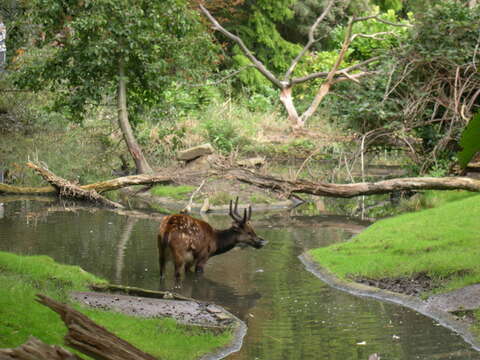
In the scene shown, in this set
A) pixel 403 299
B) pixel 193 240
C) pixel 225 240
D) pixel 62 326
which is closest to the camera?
pixel 62 326

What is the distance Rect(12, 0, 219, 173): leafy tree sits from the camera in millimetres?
23172

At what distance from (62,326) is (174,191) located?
1674 cm

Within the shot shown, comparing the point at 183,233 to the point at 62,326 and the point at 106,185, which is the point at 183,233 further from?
the point at 106,185

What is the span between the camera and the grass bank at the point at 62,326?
8336 millimetres

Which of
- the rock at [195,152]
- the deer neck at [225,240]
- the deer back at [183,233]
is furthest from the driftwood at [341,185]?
the rock at [195,152]

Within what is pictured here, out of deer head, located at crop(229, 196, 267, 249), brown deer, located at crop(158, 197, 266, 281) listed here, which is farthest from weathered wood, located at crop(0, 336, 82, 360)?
deer head, located at crop(229, 196, 267, 249)

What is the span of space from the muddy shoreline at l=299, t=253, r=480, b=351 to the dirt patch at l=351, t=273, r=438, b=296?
0.50 ft

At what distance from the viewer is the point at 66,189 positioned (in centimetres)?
2220

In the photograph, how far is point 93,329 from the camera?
4.36 m

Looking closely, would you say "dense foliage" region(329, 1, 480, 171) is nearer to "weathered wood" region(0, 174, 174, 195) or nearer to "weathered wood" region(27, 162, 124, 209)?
"weathered wood" region(0, 174, 174, 195)

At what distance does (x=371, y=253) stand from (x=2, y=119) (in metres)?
13.5

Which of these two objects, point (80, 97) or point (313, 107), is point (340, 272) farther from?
point (313, 107)

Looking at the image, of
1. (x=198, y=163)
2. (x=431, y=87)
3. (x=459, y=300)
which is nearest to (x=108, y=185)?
(x=198, y=163)

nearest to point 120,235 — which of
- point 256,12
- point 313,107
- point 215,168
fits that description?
point 215,168
